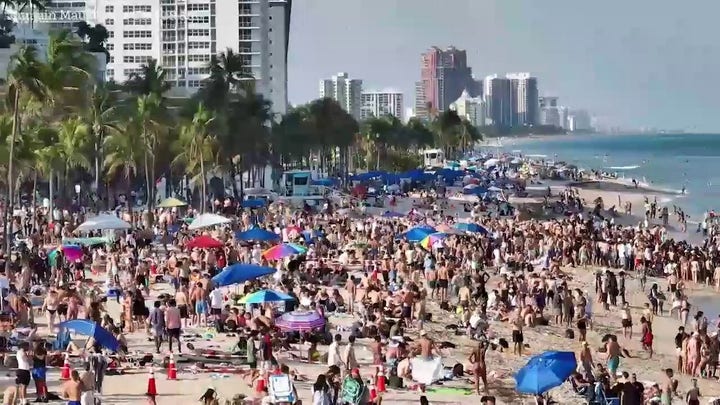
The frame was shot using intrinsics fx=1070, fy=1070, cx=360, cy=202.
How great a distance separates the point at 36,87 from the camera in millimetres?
36406

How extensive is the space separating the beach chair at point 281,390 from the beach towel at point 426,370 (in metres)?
3.65

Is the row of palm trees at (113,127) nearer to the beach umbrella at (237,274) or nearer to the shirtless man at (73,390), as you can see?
the beach umbrella at (237,274)

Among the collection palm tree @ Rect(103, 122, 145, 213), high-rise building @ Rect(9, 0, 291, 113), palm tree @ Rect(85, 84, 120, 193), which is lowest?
palm tree @ Rect(103, 122, 145, 213)

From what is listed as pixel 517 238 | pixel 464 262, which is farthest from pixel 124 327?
pixel 517 238

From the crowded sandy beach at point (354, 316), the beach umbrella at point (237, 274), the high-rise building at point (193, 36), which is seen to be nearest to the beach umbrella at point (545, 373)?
the crowded sandy beach at point (354, 316)

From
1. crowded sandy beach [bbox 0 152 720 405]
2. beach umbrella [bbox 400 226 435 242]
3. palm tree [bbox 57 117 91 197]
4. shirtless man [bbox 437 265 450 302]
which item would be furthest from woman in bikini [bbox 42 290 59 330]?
palm tree [bbox 57 117 91 197]

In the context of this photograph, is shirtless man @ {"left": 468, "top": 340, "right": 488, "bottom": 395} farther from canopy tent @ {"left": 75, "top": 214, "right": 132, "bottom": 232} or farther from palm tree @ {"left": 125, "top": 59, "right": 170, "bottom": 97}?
palm tree @ {"left": 125, "top": 59, "right": 170, "bottom": 97}

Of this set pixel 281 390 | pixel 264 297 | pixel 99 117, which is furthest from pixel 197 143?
pixel 281 390

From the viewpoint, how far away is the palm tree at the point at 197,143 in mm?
54000

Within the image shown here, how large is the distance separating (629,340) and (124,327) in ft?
39.5

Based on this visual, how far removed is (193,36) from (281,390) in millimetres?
109112

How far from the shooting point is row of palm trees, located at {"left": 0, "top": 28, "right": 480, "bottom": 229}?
125 feet

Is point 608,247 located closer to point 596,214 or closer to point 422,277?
→ point 422,277

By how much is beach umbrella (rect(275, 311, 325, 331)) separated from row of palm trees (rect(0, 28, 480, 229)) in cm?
1789
